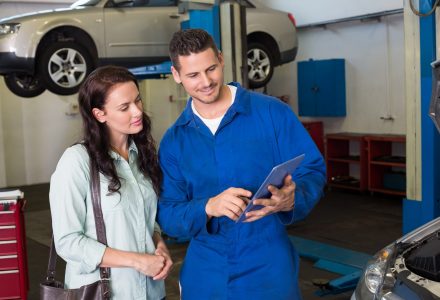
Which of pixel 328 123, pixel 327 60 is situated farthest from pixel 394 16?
pixel 328 123

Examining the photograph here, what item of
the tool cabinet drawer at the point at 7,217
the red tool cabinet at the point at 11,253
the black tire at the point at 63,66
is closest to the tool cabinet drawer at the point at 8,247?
the red tool cabinet at the point at 11,253

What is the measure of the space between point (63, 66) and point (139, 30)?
2.85 feet

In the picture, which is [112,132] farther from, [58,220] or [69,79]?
[69,79]

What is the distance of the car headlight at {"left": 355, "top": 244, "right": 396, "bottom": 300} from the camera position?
6.79 ft

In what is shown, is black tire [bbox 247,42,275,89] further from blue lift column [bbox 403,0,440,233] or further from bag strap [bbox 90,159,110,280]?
bag strap [bbox 90,159,110,280]

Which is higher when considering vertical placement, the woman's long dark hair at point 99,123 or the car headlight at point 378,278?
the woman's long dark hair at point 99,123

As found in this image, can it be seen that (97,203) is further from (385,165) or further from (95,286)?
(385,165)

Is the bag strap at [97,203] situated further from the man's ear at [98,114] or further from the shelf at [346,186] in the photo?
the shelf at [346,186]

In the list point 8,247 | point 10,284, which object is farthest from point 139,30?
point 10,284

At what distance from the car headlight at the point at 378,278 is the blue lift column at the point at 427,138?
1845mm

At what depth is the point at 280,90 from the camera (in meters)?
10.2

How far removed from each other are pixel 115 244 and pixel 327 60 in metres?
7.42

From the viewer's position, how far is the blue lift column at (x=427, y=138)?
3832 mm

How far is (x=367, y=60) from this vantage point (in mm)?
8492
